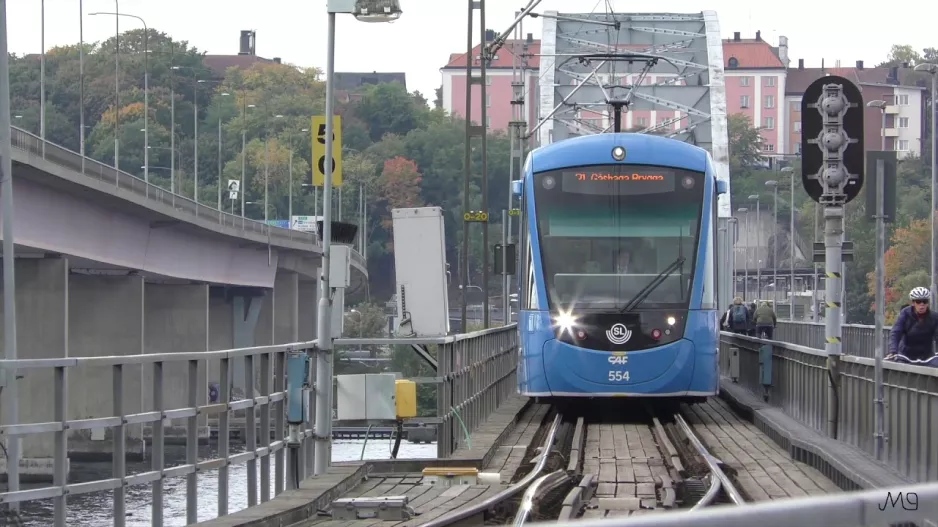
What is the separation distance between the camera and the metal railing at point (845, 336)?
33.7 m

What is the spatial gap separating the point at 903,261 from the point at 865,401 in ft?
339

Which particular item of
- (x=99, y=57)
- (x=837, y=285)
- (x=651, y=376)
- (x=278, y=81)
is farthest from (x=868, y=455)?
(x=278, y=81)

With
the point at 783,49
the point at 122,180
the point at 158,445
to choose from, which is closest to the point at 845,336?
the point at 122,180

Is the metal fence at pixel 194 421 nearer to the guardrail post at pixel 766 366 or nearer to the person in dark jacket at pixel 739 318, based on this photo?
the guardrail post at pixel 766 366

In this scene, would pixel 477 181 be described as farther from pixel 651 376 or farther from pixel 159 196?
pixel 651 376

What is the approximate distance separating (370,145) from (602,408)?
445 feet

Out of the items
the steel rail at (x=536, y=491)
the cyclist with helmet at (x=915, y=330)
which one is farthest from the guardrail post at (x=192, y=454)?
the cyclist with helmet at (x=915, y=330)

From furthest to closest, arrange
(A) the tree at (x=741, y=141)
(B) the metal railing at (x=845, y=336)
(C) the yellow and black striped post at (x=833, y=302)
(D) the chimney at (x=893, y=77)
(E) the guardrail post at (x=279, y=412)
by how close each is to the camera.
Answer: (D) the chimney at (x=893, y=77)
(A) the tree at (x=741, y=141)
(B) the metal railing at (x=845, y=336)
(C) the yellow and black striped post at (x=833, y=302)
(E) the guardrail post at (x=279, y=412)

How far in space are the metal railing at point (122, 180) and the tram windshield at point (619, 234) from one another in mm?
9293

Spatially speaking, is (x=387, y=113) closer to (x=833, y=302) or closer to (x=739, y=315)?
(x=739, y=315)

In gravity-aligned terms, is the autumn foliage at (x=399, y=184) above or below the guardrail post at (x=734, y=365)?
above

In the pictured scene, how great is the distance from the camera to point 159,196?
176ft

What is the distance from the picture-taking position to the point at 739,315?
1602 inches

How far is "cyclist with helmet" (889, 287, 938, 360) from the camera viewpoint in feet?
53.1
